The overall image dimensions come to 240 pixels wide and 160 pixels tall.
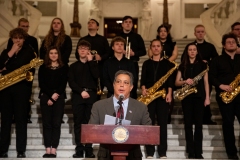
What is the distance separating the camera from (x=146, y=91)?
7.54 m

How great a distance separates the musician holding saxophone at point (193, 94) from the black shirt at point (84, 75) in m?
1.30

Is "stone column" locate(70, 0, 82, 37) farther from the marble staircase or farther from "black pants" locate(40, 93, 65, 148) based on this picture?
"black pants" locate(40, 93, 65, 148)

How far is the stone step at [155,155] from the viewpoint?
7.38 metres

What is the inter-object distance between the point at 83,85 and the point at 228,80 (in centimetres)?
216

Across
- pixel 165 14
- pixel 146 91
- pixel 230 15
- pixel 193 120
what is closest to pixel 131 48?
pixel 146 91

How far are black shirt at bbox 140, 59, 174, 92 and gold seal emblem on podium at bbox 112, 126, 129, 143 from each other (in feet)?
10.8

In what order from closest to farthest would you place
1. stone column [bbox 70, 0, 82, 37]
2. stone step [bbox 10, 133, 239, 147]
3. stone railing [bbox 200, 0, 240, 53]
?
stone step [bbox 10, 133, 239, 147] < stone railing [bbox 200, 0, 240, 53] < stone column [bbox 70, 0, 82, 37]

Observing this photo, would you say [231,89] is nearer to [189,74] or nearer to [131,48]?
[189,74]

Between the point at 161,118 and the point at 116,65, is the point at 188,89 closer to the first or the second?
the point at 161,118

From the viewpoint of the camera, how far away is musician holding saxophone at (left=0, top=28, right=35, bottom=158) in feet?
23.5

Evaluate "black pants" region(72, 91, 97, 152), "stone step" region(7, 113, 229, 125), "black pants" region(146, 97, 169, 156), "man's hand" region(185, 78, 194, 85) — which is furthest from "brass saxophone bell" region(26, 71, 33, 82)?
"man's hand" region(185, 78, 194, 85)

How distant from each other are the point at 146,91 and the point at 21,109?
1867mm

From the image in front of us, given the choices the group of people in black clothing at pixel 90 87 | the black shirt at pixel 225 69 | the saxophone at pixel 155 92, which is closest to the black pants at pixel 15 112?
the group of people in black clothing at pixel 90 87

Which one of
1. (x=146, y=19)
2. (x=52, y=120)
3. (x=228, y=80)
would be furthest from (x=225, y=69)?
(x=146, y=19)
